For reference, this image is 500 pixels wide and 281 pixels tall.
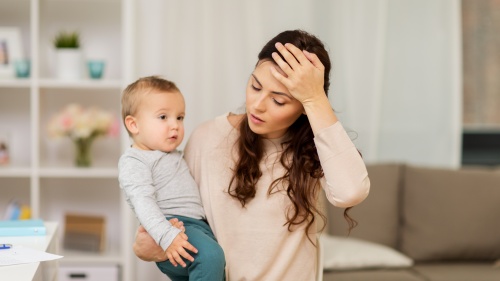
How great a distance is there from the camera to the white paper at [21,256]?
1852 mm

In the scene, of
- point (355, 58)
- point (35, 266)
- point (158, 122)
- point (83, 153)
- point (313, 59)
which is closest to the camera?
point (35, 266)

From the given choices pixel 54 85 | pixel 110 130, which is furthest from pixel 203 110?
pixel 54 85

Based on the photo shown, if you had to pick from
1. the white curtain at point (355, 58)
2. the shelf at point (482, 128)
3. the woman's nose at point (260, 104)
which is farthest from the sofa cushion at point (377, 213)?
the woman's nose at point (260, 104)

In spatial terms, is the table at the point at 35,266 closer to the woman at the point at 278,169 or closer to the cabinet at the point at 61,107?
the woman at the point at 278,169

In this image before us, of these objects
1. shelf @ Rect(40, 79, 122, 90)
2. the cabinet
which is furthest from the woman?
the cabinet

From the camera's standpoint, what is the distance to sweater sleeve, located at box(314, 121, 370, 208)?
6.45 feet

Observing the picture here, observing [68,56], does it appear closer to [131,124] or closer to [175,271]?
[131,124]

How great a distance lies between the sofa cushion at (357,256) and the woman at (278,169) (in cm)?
122

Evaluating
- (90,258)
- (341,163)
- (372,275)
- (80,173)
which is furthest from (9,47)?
(341,163)

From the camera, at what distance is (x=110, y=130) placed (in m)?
3.95

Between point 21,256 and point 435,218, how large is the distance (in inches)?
88.8

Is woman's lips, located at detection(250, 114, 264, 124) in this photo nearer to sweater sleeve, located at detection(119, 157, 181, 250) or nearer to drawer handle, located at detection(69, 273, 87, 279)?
sweater sleeve, located at detection(119, 157, 181, 250)

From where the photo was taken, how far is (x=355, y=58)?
414cm

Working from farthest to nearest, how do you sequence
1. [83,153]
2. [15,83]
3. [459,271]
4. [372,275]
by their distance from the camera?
[83,153]
[15,83]
[459,271]
[372,275]
